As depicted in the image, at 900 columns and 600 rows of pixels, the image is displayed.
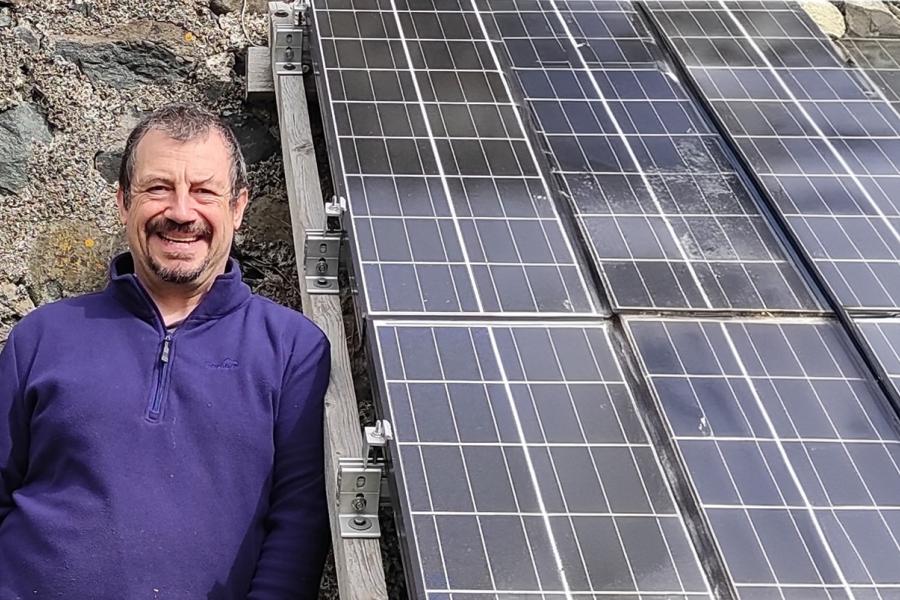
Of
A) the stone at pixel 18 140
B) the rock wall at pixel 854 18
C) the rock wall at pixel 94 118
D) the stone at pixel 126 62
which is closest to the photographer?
the rock wall at pixel 94 118

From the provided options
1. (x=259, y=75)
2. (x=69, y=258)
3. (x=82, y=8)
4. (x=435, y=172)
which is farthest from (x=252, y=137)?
(x=435, y=172)

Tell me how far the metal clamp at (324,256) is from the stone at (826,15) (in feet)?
7.40

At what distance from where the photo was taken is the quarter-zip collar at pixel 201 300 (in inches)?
135

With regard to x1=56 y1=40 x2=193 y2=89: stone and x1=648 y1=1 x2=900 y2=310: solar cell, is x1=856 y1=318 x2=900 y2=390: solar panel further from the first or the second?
x1=56 y1=40 x2=193 y2=89: stone

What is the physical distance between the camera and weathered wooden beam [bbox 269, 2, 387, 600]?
2996 millimetres

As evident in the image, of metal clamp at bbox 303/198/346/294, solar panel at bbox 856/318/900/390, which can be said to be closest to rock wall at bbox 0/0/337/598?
metal clamp at bbox 303/198/346/294

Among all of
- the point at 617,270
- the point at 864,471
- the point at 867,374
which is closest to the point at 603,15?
the point at 617,270

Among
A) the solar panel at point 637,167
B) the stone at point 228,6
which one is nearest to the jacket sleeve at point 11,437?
the solar panel at point 637,167

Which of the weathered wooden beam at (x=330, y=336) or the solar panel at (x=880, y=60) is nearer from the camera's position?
the weathered wooden beam at (x=330, y=336)

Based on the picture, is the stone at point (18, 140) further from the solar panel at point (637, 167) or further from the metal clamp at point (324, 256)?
the solar panel at point (637, 167)

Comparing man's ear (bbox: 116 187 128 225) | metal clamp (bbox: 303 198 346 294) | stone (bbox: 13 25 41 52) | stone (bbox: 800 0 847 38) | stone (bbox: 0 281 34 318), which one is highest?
stone (bbox: 13 25 41 52)

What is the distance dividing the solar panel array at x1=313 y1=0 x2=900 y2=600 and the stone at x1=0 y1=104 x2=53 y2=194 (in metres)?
1.14

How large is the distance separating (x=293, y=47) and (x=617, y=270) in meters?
1.75

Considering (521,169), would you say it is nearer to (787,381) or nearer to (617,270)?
(617,270)
